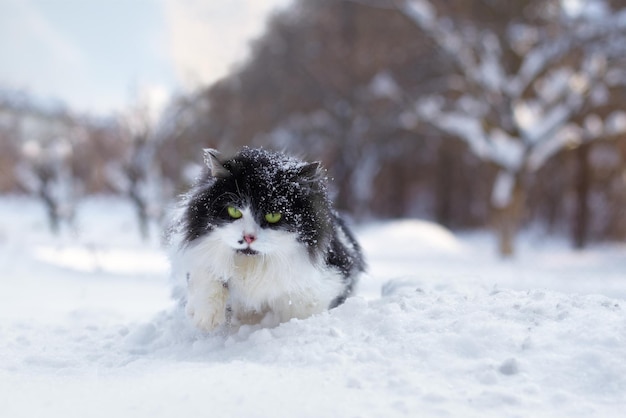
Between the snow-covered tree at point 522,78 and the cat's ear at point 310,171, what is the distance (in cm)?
1120

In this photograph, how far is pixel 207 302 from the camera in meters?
2.81

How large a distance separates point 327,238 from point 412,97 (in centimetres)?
1404

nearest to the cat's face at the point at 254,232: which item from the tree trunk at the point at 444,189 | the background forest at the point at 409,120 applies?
the background forest at the point at 409,120

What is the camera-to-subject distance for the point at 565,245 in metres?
23.1

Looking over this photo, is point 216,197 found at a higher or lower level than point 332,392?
higher

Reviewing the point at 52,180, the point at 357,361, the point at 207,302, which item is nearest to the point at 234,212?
the point at 207,302

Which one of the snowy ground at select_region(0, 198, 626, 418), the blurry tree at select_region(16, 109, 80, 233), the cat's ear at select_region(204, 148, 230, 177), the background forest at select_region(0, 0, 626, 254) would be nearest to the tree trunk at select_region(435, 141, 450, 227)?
the background forest at select_region(0, 0, 626, 254)

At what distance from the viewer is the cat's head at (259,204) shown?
2723 millimetres

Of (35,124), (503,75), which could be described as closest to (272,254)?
(503,75)

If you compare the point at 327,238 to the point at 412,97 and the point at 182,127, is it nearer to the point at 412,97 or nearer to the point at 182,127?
the point at 412,97

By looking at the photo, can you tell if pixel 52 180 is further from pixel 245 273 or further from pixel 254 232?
pixel 254 232

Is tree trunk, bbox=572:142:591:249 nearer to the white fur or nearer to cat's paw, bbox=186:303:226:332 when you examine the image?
the white fur

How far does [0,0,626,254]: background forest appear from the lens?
13180mm

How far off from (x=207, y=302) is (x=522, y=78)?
12.7 meters
